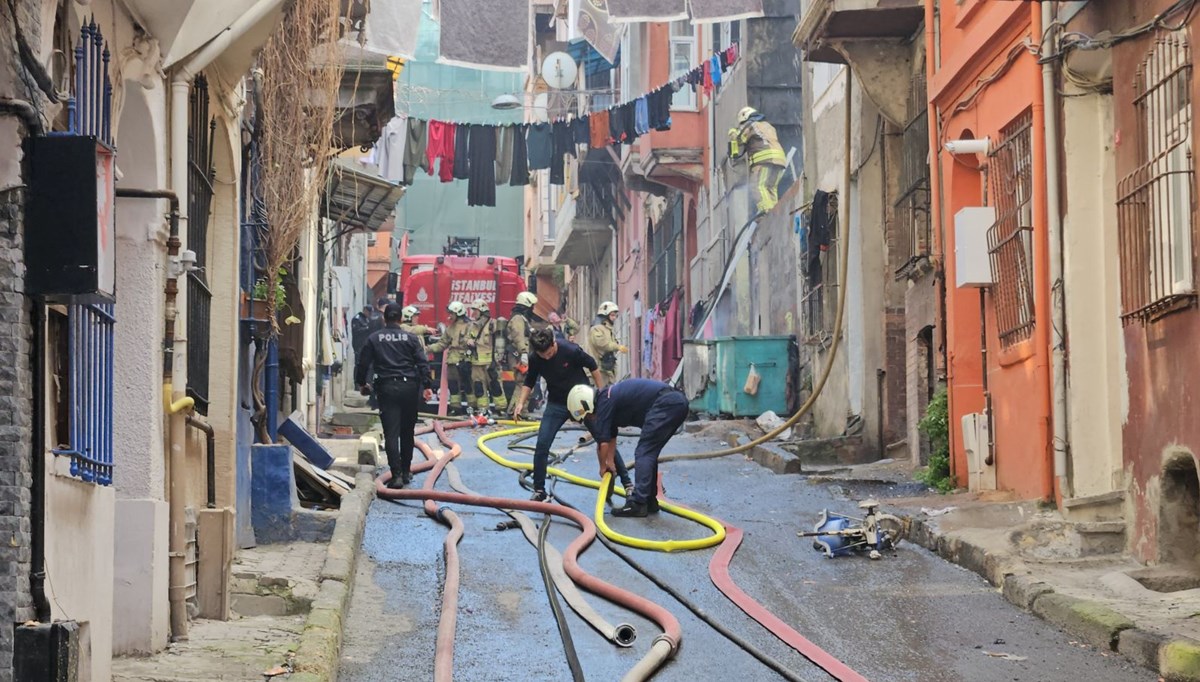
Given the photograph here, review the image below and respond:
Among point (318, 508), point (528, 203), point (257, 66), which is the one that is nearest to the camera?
point (257, 66)

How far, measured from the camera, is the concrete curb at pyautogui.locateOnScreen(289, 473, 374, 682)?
7480 mm

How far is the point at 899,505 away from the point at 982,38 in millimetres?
3929

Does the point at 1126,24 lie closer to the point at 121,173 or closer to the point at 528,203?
the point at 121,173

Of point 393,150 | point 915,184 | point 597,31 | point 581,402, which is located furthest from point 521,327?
point 581,402

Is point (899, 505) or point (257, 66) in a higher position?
point (257, 66)

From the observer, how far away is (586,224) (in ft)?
147

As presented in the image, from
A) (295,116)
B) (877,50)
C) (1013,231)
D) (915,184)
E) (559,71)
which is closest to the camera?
(295,116)

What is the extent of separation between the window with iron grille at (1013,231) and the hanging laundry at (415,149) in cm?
1631

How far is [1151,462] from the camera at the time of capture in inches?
401

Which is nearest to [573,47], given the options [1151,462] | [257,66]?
[257,66]

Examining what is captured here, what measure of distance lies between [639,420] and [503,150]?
55.9ft

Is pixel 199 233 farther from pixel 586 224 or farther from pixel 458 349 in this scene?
pixel 586 224

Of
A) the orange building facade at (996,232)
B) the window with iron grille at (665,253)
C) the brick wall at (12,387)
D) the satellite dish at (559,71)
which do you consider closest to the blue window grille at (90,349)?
the brick wall at (12,387)

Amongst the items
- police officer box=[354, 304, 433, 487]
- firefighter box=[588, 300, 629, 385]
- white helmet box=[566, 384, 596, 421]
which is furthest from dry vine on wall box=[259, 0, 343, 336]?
firefighter box=[588, 300, 629, 385]
